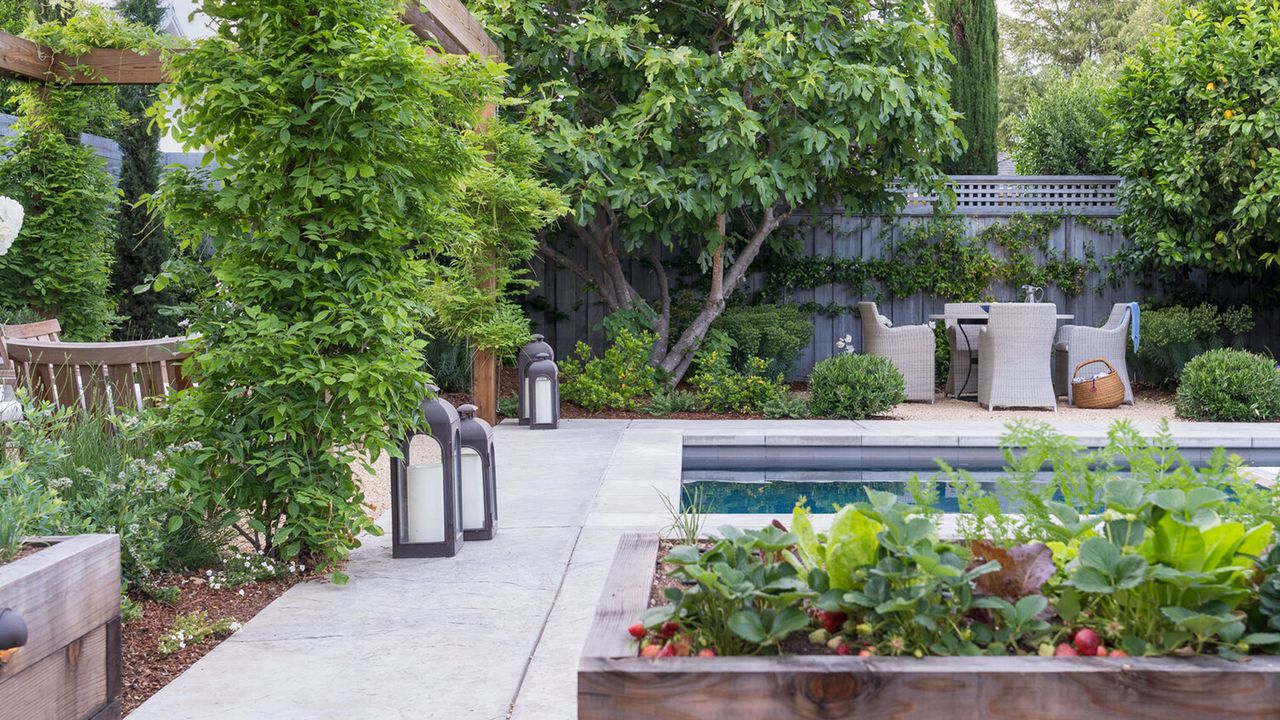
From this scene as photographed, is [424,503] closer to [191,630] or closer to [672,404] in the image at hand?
[191,630]

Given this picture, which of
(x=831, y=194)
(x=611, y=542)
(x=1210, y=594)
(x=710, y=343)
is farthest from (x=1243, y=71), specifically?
(x=1210, y=594)

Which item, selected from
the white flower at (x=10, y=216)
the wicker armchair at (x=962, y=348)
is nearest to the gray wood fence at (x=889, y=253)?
the wicker armchair at (x=962, y=348)

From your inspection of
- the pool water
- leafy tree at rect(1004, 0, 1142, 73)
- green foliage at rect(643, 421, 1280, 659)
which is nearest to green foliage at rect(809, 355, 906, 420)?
the pool water

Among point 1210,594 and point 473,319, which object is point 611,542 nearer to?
point 1210,594

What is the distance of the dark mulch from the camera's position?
2.36 meters

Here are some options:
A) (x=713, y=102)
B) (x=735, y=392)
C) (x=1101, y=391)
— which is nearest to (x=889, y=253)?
(x=1101, y=391)

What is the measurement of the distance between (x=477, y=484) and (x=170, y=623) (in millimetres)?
1246

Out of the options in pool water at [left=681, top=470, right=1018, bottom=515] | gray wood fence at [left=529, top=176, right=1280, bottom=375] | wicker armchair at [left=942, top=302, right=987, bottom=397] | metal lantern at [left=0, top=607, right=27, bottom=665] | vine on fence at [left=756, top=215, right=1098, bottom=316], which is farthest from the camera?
gray wood fence at [left=529, top=176, right=1280, bottom=375]

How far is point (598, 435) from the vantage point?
682 cm

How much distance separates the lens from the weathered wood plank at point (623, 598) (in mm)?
1372

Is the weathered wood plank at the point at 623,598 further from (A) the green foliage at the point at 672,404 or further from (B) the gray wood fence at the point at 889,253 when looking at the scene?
(B) the gray wood fence at the point at 889,253

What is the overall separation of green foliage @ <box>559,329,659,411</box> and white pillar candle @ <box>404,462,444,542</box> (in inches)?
176

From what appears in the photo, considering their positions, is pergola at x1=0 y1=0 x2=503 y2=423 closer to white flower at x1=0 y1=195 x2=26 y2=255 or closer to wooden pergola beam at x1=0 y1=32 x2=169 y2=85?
wooden pergola beam at x1=0 y1=32 x2=169 y2=85

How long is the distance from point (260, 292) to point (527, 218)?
376 cm
